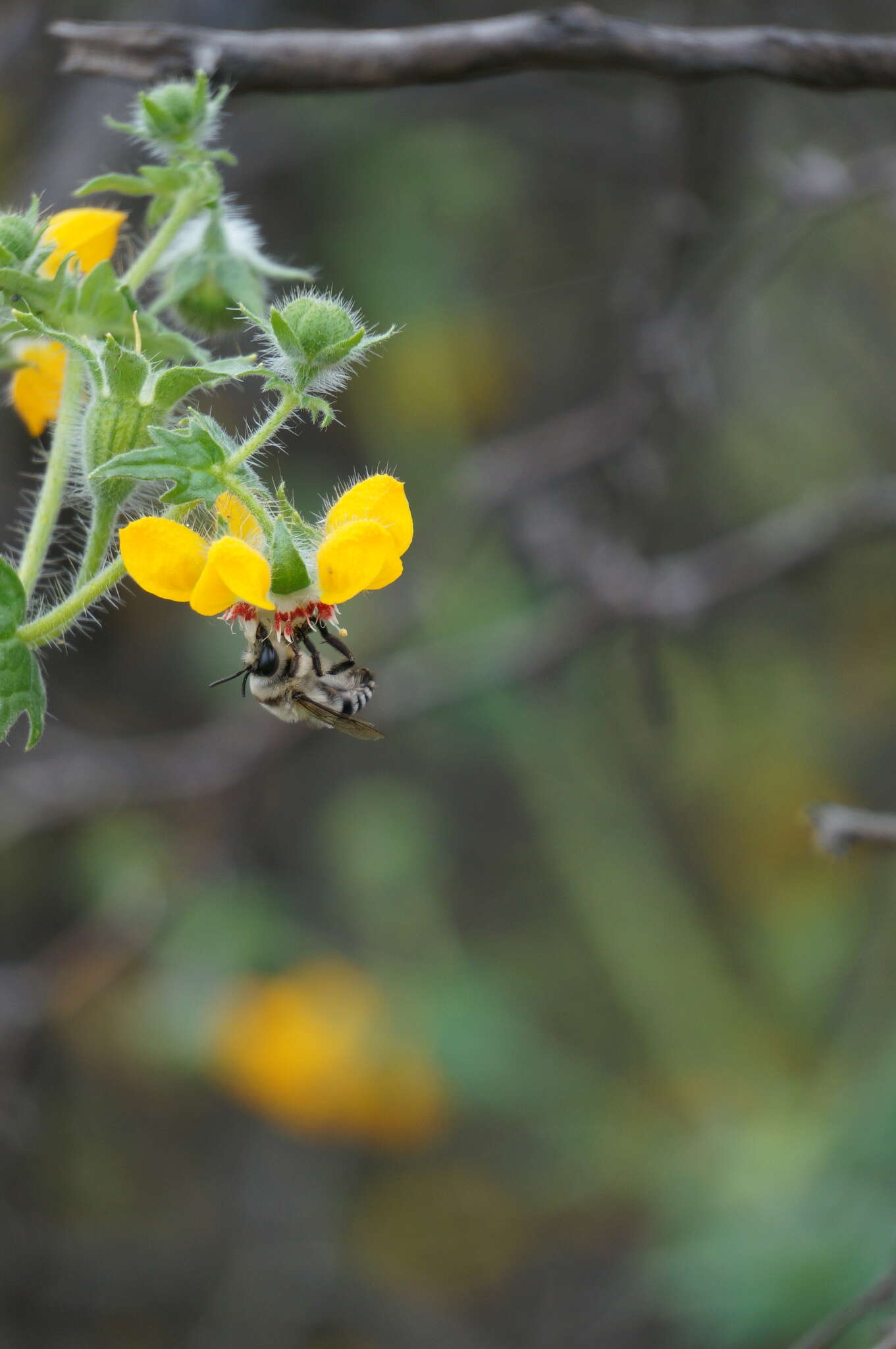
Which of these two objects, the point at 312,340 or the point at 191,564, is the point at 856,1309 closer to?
the point at 191,564

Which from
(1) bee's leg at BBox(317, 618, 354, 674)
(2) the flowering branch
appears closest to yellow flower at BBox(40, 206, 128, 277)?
(2) the flowering branch

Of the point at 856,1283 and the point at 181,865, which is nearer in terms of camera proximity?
the point at 856,1283

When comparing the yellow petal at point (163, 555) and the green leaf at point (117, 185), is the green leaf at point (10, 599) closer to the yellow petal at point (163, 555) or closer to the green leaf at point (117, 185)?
the yellow petal at point (163, 555)

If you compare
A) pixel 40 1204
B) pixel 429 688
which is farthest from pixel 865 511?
pixel 40 1204

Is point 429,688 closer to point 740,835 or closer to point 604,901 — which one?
point 604,901

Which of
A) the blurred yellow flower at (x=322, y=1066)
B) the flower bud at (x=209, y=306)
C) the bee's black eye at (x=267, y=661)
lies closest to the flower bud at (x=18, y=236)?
the flower bud at (x=209, y=306)

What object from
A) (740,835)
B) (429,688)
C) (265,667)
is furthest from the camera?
(740,835)

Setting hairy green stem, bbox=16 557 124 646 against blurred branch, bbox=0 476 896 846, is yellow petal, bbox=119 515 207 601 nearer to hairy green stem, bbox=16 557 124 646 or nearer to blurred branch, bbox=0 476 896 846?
hairy green stem, bbox=16 557 124 646
